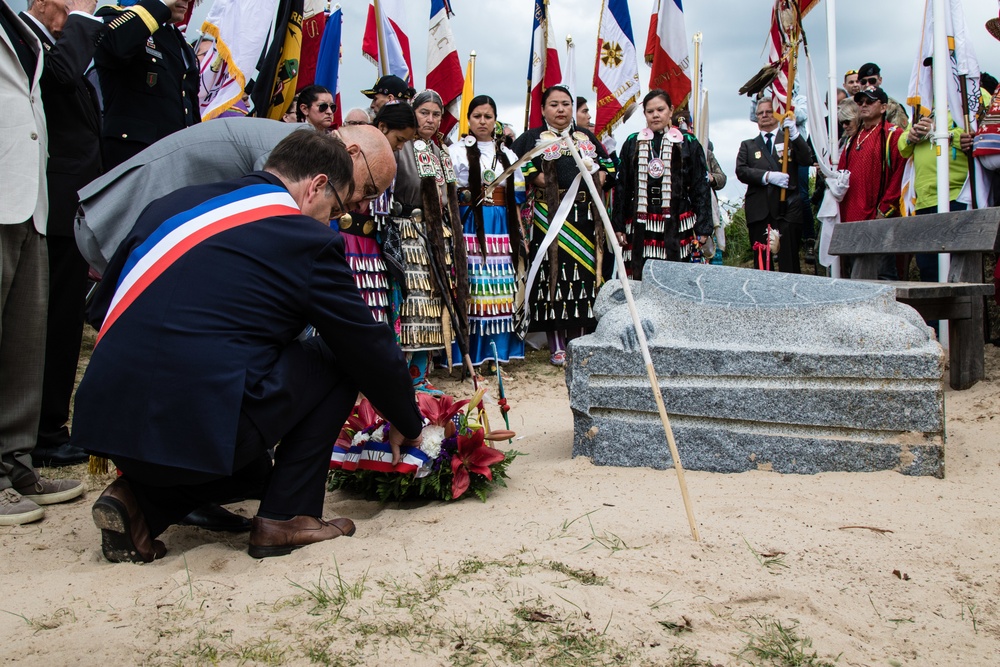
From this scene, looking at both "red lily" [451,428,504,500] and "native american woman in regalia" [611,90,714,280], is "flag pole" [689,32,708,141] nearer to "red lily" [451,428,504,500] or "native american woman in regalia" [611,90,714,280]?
"native american woman in regalia" [611,90,714,280]

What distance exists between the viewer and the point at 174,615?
1992 mm

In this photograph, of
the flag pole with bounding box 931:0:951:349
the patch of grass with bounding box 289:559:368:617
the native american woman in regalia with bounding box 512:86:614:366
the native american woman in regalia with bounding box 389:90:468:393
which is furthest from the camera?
the native american woman in regalia with bounding box 512:86:614:366

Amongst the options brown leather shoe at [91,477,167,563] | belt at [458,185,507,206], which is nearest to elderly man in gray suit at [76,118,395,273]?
brown leather shoe at [91,477,167,563]

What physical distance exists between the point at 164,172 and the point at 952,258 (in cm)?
478

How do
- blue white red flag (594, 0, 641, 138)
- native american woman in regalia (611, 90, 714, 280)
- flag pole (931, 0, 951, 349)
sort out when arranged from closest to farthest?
1. flag pole (931, 0, 951, 349)
2. native american woman in regalia (611, 90, 714, 280)
3. blue white red flag (594, 0, 641, 138)

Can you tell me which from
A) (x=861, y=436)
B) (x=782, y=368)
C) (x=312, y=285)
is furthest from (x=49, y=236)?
(x=861, y=436)

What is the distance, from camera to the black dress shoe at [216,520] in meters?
2.82

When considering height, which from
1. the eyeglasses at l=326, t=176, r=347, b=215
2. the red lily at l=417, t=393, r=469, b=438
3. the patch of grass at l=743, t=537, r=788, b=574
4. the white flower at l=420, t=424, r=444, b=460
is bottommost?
the patch of grass at l=743, t=537, r=788, b=574

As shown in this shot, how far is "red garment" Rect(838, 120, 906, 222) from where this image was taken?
21.4ft

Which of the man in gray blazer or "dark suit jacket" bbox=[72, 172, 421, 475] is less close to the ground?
the man in gray blazer

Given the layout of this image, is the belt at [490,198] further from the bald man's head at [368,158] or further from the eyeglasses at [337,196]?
the eyeglasses at [337,196]

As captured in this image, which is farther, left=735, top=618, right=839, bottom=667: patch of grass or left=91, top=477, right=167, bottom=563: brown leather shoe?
left=91, top=477, right=167, bottom=563: brown leather shoe

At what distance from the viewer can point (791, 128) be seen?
7.27m

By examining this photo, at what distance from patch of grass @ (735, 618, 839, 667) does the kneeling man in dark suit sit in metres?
1.25
